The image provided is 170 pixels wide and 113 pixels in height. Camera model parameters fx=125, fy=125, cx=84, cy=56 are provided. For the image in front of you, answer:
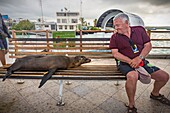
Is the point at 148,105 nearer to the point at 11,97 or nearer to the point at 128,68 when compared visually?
the point at 128,68

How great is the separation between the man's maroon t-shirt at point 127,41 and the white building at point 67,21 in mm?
45972

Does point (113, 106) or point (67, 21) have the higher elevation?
point (67, 21)

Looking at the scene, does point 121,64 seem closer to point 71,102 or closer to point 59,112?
point 71,102

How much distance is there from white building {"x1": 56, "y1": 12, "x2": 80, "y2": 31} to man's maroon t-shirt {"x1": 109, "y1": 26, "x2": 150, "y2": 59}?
46.0m

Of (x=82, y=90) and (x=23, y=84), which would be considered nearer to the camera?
(x=82, y=90)

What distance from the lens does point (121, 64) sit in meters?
1.87

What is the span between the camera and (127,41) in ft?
6.02

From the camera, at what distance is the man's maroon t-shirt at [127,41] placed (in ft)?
6.02

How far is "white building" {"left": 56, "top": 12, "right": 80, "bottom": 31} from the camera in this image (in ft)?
155

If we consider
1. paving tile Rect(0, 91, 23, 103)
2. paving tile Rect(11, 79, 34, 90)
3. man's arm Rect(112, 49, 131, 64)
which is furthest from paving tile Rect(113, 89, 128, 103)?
paving tile Rect(11, 79, 34, 90)

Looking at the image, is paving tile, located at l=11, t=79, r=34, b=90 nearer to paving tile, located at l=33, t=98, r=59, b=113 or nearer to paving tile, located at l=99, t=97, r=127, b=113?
paving tile, located at l=33, t=98, r=59, b=113

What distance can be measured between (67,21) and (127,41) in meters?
48.4

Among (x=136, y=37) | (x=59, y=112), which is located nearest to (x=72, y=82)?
(x=59, y=112)

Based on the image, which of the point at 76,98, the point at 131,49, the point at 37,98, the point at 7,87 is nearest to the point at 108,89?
the point at 76,98
